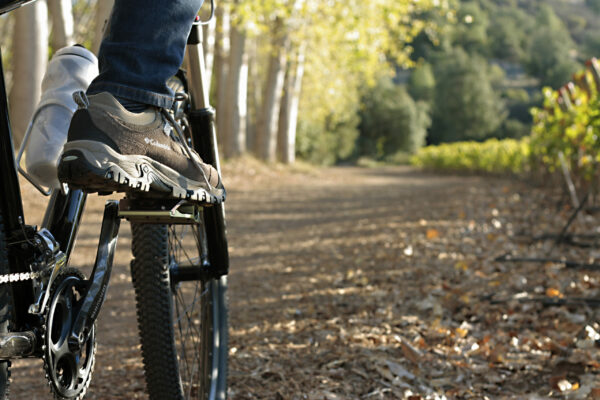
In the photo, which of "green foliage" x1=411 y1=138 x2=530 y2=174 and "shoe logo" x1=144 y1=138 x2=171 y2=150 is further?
"green foliage" x1=411 y1=138 x2=530 y2=174

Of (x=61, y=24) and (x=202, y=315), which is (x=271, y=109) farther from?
(x=202, y=315)

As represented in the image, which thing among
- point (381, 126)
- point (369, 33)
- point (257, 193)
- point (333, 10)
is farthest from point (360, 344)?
point (381, 126)

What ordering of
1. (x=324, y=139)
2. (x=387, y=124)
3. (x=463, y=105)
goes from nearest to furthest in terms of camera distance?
(x=324, y=139)
(x=387, y=124)
(x=463, y=105)

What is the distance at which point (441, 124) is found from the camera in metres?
65.2

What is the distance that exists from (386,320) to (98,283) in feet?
7.70

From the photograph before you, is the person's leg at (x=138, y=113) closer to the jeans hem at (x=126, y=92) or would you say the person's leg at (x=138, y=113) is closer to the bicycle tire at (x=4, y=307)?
the jeans hem at (x=126, y=92)

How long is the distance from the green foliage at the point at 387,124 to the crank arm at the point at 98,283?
50428mm

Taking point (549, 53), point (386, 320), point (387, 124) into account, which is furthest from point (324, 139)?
point (549, 53)

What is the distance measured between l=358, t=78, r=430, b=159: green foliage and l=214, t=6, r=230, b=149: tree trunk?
32.0m

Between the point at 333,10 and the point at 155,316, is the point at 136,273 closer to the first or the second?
the point at 155,316

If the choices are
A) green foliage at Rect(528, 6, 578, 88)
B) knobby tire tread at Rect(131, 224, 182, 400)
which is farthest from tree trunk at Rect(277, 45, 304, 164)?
green foliage at Rect(528, 6, 578, 88)

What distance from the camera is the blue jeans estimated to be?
141 cm

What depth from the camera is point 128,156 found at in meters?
1.35

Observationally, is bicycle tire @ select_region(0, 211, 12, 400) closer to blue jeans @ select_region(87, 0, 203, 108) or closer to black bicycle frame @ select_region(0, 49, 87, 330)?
black bicycle frame @ select_region(0, 49, 87, 330)
